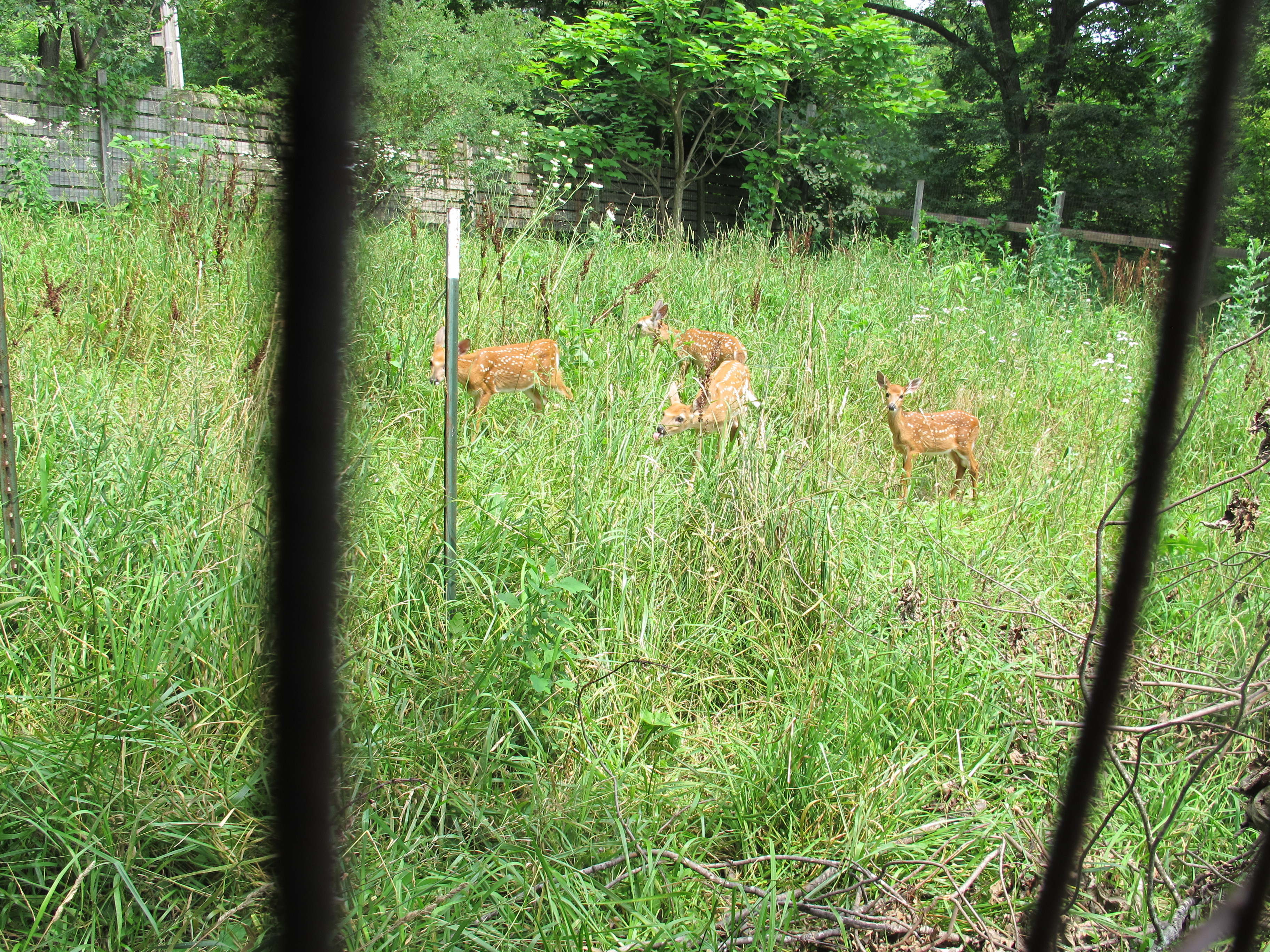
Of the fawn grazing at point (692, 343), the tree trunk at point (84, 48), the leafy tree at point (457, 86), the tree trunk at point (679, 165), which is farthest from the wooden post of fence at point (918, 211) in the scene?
the tree trunk at point (84, 48)

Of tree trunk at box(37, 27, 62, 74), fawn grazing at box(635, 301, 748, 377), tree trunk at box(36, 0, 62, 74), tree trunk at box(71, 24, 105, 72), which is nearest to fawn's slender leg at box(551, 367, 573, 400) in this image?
fawn grazing at box(635, 301, 748, 377)

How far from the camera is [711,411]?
3885mm

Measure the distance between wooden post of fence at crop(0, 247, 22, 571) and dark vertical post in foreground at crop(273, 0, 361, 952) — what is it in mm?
2220

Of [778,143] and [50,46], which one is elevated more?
[50,46]

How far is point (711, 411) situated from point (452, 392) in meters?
1.71

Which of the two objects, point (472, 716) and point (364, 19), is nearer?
point (364, 19)

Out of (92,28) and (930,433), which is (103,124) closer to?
(92,28)

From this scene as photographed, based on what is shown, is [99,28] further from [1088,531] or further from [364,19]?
[364,19]

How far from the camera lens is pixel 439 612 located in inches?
98.4

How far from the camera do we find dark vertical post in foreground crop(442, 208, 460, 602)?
2.40 metres

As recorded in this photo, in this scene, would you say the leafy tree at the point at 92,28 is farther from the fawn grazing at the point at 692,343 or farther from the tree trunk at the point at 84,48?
the fawn grazing at the point at 692,343

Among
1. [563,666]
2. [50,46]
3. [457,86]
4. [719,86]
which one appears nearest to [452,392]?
[563,666]

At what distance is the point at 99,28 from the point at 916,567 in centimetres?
1182

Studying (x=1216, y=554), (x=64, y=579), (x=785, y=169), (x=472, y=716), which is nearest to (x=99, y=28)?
(x=785, y=169)
